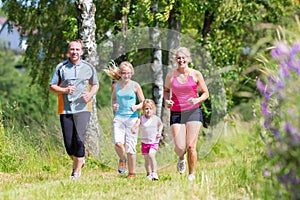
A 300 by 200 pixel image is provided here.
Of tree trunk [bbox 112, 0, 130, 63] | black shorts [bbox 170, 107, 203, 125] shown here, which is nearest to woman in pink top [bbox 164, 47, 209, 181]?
black shorts [bbox 170, 107, 203, 125]

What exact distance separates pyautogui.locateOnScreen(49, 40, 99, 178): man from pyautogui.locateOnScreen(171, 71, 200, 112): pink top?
114cm

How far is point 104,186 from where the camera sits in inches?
283

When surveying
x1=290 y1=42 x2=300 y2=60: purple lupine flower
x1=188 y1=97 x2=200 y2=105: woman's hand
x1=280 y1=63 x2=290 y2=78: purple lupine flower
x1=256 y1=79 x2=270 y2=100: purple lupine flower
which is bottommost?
x1=188 y1=97 x2=200 y2=105: woman's hand

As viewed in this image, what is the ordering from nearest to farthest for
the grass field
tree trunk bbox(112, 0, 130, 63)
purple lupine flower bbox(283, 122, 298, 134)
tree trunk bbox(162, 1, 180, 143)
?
1. purple lupine flower bbox(283, 122, 298, 134)
2. the grass field
3. tree trunk bbox(112, 0, 130, 63)
4. tree trunk bbox(162, 1, 180, 143)

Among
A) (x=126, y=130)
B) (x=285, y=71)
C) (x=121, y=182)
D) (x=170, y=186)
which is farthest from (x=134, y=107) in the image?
(x=285, y=71)

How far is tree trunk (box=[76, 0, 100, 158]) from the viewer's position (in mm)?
11039

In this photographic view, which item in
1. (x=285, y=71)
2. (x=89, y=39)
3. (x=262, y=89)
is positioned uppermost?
(x=89, y=39)

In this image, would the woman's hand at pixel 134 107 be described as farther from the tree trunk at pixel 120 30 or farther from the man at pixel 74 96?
the tree trunk at pixel 120 30

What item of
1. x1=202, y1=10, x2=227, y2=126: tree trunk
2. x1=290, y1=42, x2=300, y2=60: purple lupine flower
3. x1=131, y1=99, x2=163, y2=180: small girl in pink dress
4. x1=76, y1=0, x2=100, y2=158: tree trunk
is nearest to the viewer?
x1=290, y1=42, x2=300, y2=60: purple lupine flower

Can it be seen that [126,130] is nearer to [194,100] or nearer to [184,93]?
[184,93]

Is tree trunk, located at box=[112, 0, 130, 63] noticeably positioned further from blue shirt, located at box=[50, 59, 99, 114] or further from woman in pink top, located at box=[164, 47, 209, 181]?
woman in pink top, located at box=[164, 47, 209, 181]

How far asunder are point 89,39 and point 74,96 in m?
3.04

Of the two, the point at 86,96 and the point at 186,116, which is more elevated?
the point at 86,96

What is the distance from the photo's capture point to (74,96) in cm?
836
